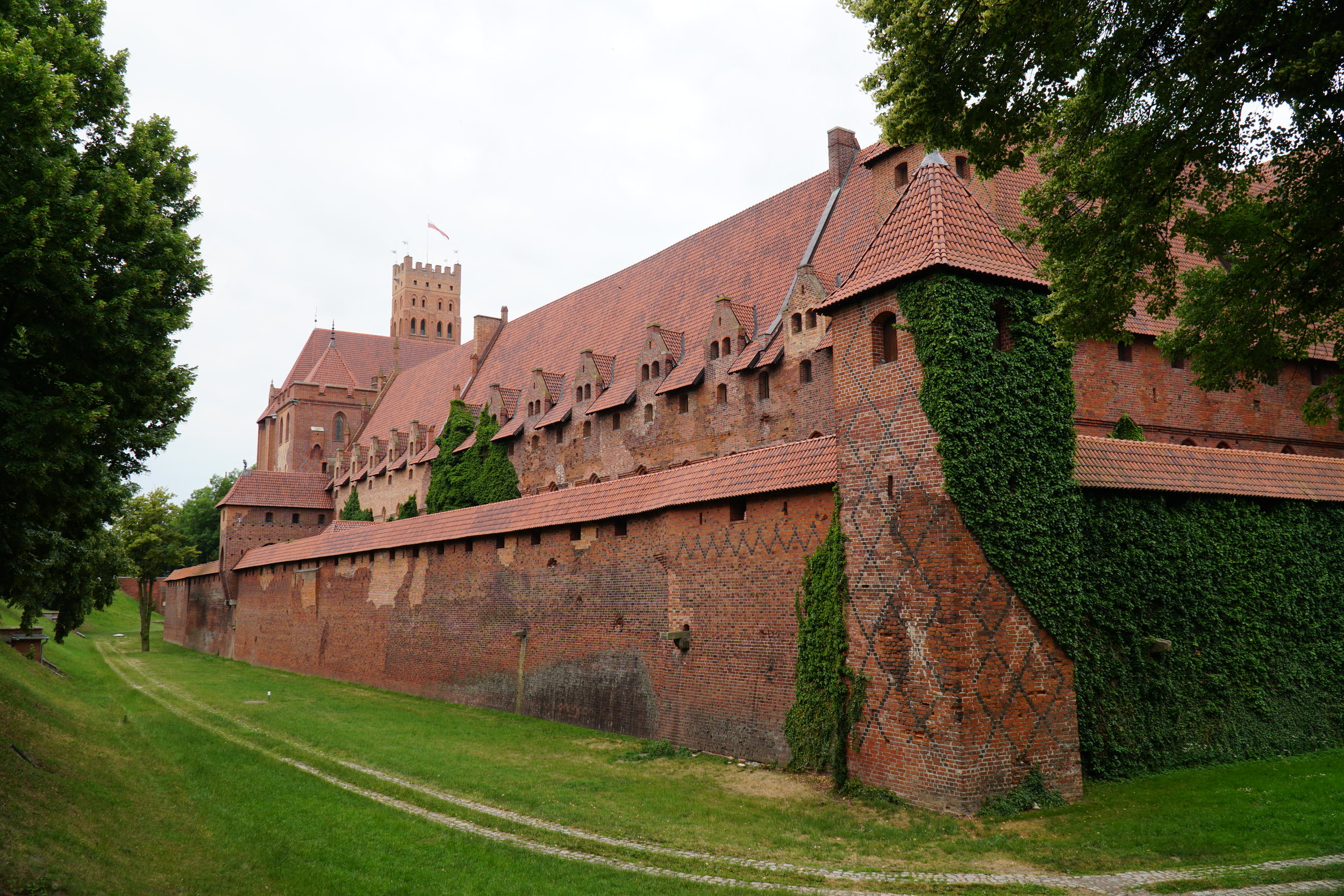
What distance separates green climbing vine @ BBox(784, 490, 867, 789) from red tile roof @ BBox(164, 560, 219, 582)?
40.5m

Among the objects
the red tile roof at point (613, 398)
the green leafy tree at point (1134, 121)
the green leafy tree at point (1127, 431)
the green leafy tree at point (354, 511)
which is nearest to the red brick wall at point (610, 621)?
the green leafy tree at point (1134, 121)

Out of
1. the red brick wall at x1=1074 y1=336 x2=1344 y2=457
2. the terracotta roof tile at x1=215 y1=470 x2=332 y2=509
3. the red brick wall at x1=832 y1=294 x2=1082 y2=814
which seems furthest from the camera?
the terracotta roof tile at x1=215 y1=470 x2=332 y2=509

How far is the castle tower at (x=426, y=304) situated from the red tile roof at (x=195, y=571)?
1070 inches

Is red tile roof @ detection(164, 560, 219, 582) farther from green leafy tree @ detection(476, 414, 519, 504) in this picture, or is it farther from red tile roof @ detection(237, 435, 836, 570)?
red tile roof @ detection(237, 435, 836, 570)

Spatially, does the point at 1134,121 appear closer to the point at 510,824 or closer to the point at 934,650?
the point at 934,650

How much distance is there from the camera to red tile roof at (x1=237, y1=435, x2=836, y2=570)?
16.0 metres

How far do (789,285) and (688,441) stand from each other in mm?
5216

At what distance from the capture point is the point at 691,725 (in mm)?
17438

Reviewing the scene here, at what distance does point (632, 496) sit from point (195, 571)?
4044 centimetres

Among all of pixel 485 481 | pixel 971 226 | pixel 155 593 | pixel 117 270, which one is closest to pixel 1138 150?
pixel 971 226

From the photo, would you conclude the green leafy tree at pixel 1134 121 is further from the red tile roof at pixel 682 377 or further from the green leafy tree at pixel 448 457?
the green leafy tree at pixel 448 457

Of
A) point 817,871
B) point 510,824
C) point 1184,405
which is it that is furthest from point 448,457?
point 817,871

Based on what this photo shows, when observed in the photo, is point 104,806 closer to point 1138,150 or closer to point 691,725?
point 691,725

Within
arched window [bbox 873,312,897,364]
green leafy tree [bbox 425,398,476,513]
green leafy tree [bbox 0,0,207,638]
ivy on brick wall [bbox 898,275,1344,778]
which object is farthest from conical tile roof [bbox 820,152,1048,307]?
green leafy tree [bbox 425,398,476,513]
